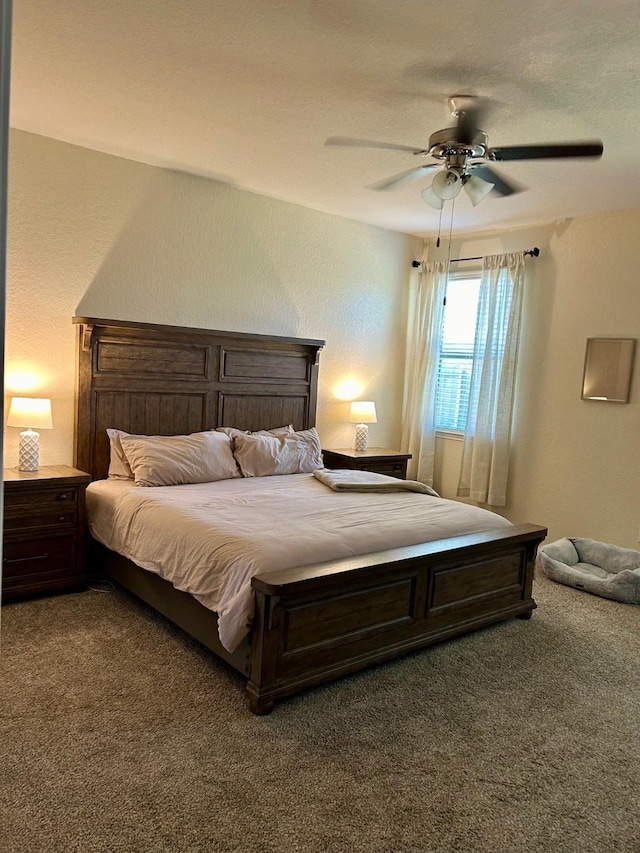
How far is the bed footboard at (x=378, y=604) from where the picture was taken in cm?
263

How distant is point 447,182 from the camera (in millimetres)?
3059

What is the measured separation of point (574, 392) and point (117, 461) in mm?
3482

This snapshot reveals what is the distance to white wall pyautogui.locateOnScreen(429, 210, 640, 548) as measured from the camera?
4.70m

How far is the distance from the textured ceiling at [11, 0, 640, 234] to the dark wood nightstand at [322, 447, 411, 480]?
7.12 ft

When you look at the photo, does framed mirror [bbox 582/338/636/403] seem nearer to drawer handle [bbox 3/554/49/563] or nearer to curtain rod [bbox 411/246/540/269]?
curtain rod [bbox 411/246/540/269]

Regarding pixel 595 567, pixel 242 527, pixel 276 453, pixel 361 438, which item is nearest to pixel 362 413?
pixel 361 438

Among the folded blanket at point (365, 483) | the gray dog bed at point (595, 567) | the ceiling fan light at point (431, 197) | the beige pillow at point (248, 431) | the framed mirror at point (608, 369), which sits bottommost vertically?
the gray dog bed at point (595, 567)

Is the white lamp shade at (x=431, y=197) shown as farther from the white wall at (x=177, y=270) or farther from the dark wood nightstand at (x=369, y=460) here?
the dark wood nightstand at (x=369, y=460)

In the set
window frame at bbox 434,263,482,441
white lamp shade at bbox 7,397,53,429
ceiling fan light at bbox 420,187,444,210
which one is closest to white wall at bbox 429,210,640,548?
window frame at bbox 434,263,482,441

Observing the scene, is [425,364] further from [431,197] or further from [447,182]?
[447,182]

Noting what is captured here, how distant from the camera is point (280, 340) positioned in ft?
16.6

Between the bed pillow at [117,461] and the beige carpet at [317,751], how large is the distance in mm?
1043

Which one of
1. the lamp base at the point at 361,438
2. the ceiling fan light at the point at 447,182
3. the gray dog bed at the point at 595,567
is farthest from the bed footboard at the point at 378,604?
the lamp base at the point at 361,438

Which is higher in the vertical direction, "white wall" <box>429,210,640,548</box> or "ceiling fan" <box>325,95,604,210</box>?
"ceiling fan" <box>325,95,604,210</box>
